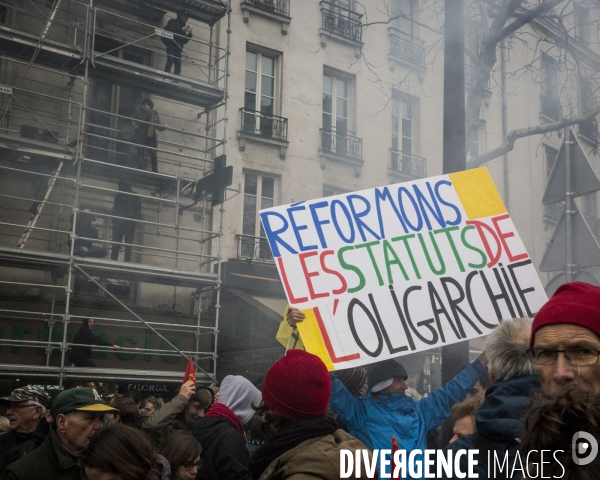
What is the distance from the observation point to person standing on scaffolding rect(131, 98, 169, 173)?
12195 millimetres

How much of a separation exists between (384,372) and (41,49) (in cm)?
887

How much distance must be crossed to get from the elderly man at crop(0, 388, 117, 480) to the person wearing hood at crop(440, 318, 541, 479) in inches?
62.6

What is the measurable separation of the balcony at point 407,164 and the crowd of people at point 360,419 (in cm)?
1168

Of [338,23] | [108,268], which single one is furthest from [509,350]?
[338,23]

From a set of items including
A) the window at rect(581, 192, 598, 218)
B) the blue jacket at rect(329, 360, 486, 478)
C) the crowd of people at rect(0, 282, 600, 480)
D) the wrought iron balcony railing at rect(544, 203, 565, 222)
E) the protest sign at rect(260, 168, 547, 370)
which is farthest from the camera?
the window at rect(581, 192, 598, 218)

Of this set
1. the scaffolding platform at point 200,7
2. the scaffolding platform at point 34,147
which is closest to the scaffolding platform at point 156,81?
the scaffolding platform at point 200,7

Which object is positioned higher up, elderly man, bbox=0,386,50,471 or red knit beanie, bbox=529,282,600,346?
red knit beanie, bbox=529,282,600,346

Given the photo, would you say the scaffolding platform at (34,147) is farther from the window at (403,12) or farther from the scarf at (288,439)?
the scarf at (288,439)

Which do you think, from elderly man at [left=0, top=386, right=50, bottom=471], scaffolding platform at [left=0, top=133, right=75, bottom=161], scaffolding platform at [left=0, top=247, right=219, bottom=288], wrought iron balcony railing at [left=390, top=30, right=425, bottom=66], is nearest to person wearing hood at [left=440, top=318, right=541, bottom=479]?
elderly man at [left=0, top=386, right=50, bottom=471]

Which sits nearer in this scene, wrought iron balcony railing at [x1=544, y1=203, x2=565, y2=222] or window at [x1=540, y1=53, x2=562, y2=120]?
window at [x1=540, y1=53, x2=562, y2=120]

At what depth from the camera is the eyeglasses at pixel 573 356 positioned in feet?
6.38

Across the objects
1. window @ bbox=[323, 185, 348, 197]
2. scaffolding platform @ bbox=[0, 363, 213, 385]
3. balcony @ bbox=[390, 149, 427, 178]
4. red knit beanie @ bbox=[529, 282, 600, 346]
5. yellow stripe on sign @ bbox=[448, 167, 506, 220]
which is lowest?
scaffolding platform @ bbox=[0, 363, 213, 385]

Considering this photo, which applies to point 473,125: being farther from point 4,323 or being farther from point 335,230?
point 4,323

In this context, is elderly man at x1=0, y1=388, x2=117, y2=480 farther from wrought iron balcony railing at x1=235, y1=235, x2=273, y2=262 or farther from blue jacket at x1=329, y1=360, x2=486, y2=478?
wrought iron balcony railing at x1=235, y1=235, x2=273, y2=262
